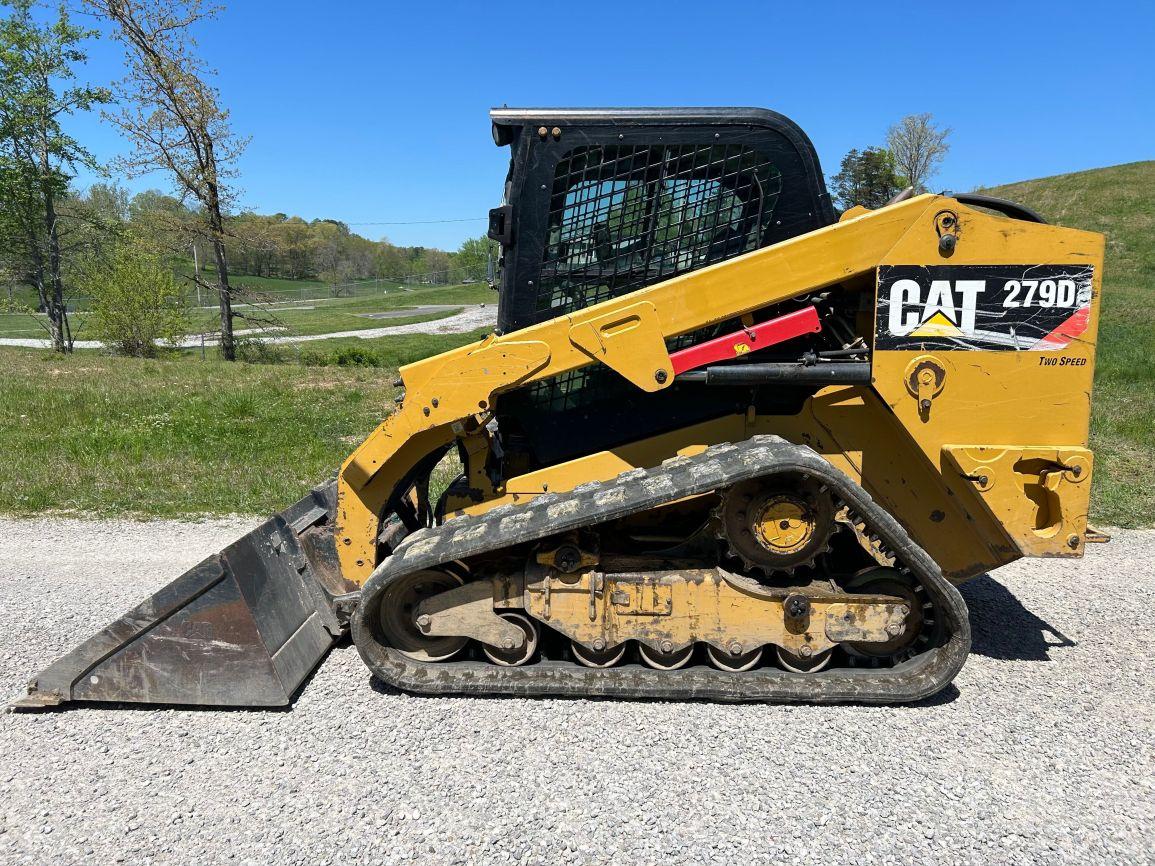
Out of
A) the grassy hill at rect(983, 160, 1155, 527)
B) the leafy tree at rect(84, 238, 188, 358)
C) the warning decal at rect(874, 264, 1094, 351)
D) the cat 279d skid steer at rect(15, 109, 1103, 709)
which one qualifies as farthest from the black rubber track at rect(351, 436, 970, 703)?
the leafy tree at rect(84, 238, 188, 358)

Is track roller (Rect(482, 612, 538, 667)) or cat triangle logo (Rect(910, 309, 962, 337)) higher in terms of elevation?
cat triangle logo (Rect(910, 309, 962, 337))

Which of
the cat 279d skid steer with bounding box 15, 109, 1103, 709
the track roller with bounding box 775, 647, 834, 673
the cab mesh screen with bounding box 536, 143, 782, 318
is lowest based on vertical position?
the track roller with bounding box 775, 647, 834, 673

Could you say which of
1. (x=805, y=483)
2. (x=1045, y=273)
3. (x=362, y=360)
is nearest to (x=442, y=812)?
(x=805, y=483)

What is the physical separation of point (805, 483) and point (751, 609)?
0.69 meters

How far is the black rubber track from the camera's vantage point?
3650mm

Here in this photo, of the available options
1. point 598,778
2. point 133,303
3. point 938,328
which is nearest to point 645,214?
point 938,328

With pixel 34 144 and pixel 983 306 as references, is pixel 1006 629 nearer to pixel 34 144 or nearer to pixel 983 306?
pixel 983 306

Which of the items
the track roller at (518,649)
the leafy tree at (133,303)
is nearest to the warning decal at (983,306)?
the track roller at (518,649)

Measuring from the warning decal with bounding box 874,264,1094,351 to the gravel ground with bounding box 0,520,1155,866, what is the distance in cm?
185

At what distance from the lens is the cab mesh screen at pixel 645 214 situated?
4.07 meters

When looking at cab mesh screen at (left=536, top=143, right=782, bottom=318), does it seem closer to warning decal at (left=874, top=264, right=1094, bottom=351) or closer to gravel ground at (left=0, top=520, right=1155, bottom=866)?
warning decal at (left=874, top=264, right=1094, bottom=351)

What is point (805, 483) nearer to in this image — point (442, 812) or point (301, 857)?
point (442, 812)

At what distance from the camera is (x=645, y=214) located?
163 inches

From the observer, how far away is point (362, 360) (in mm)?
25438
